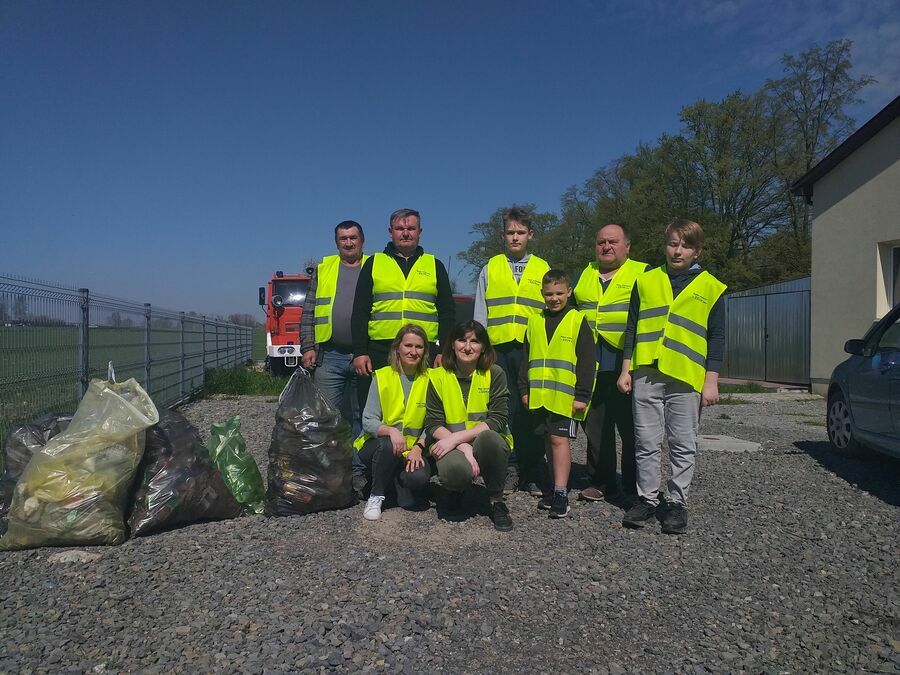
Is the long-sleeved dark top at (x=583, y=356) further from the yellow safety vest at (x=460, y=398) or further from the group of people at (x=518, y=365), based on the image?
the yellow safety vest at (x=460, y=398)

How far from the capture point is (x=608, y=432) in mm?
4699

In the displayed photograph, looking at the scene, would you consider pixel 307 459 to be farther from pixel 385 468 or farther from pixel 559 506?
pixel 559 506

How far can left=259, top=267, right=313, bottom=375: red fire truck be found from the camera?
15078mm

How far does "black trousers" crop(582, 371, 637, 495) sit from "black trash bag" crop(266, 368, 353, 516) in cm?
172

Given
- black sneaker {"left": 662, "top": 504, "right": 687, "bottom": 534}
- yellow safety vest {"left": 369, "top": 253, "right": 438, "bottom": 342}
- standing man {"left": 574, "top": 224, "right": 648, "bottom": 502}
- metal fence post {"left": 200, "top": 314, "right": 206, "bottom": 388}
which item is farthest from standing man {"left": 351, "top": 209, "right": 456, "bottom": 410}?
metal fence post {"left": 200, "top": 314, "right": 206, "bottom": 388}

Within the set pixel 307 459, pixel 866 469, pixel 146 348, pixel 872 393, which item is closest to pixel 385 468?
pixel 307 459

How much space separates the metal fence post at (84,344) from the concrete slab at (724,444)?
19.9ft

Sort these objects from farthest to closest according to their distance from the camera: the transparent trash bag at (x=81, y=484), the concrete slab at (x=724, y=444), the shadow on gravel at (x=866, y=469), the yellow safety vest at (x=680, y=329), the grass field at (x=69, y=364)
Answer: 1. the concrete slab at (x=724, y=444)
2. the shadow on gravel at (x=866, y=469)
3. the grass field at (x=69, y=364)
4. the yellow safety vest at (x=680, y=329)
5. the transparent trash bag at (x=81, y=484)

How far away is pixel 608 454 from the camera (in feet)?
15.7

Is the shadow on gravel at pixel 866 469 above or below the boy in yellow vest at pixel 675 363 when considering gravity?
below

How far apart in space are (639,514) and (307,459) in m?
2.11

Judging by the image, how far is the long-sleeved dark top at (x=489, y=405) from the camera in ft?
14.4

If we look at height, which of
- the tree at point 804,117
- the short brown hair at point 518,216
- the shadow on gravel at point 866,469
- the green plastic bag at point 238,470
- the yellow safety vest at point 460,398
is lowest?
the shadow on gravel at point 866,469

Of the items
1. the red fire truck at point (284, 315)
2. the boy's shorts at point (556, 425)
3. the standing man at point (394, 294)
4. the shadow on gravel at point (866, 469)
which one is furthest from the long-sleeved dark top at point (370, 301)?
the red fire truck at point (284, 315)
